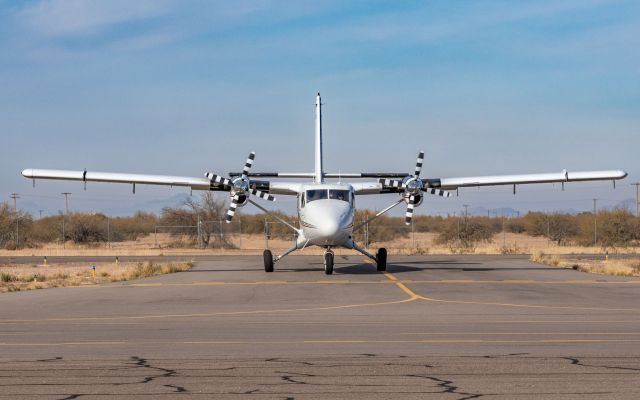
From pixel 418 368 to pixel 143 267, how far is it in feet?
85.3

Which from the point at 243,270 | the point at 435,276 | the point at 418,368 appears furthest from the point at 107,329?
the point at 243,270

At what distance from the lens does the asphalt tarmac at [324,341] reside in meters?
10.1

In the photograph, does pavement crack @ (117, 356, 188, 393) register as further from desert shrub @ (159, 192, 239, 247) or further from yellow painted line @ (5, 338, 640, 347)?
desert shrub @ (159, 192, 239, 247)

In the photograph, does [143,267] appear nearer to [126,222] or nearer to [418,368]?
[418,368]

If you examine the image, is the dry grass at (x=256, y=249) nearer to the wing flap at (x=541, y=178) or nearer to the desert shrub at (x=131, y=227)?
the desert shrub at (x=131, y=227)

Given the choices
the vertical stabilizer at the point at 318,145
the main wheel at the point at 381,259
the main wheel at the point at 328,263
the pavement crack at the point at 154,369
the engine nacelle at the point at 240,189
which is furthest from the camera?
the vertical stabilizer at the point at 318,145

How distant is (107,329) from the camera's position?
54.5 ft

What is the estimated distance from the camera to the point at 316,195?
112ft

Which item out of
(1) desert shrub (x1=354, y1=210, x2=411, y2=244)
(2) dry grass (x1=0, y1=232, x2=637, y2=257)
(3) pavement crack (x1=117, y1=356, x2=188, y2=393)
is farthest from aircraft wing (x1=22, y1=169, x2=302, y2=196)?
(1) desert shrub (x1=354, y1=210, x2=411, y2=244)

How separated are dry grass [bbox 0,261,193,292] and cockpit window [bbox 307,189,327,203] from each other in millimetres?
6830

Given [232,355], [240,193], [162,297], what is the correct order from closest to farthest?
[232,355] < [162,297] < [240,193]

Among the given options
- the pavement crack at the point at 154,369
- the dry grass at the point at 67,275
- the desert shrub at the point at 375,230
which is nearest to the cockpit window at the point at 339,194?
the dry grass at the point at 67,275

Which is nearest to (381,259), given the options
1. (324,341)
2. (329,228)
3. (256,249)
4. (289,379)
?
(329,228)

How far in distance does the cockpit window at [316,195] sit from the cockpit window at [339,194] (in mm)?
237
